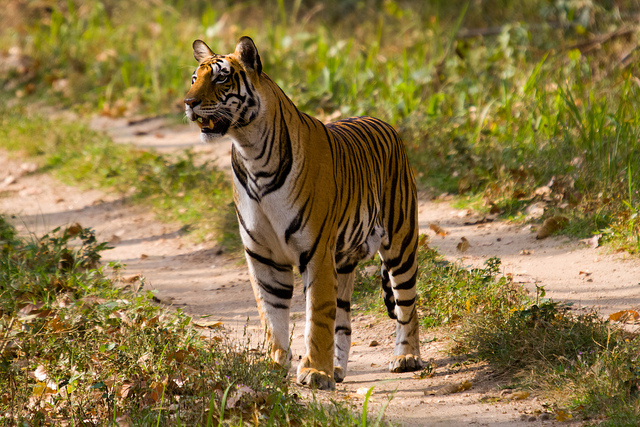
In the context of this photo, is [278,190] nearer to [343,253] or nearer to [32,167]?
[343,253]

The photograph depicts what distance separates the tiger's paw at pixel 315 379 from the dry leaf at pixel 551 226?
278cm

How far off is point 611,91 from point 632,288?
3143mm

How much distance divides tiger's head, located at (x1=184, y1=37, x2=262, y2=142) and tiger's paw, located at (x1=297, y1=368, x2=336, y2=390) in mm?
1276

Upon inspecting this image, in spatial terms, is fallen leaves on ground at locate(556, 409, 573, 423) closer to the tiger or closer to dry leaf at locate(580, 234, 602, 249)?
the tiger

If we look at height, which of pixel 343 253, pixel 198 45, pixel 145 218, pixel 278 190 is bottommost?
pixel 145 218

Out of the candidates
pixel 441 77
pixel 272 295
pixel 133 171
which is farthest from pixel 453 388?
pixel 441 77

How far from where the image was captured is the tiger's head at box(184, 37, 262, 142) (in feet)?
11.0

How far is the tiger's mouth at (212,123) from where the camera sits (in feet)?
11.2

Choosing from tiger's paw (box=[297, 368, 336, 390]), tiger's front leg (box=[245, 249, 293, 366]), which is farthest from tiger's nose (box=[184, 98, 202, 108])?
tiger's paw (box=[297, 368, 336, 390])

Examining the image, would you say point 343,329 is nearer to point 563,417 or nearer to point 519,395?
point 519,395

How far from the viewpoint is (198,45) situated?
147 inches

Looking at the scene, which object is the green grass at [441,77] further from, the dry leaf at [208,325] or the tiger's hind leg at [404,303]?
the tiger's hind leg at [404,303]

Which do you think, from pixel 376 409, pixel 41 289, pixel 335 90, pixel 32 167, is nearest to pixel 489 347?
pixel 376 409

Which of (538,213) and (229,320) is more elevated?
(538,213)
